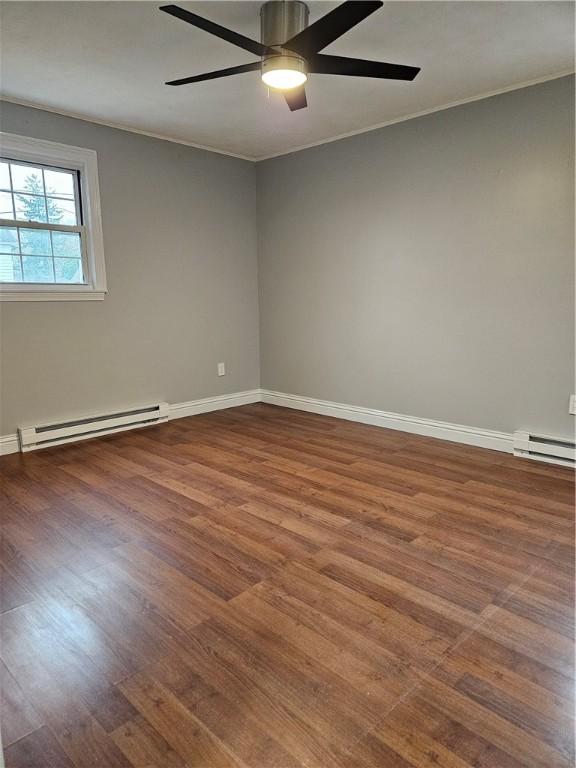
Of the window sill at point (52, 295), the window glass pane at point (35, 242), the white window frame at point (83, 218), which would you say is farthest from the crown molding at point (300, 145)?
the window sill at point (52, 295)

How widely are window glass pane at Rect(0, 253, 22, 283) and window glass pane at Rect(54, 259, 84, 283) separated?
274 mm

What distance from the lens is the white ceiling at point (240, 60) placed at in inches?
92.0

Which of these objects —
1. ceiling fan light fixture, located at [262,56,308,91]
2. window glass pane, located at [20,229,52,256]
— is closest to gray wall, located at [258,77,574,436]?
ceiling fan light fixture, located at [262,56,308,91]

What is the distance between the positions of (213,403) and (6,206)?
2.43 metres

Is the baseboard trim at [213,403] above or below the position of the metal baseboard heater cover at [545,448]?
above

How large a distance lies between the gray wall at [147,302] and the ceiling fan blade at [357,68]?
2.30m

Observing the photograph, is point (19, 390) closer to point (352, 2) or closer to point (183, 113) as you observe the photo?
point (183, 113)

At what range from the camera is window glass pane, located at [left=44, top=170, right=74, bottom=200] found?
3750 mm

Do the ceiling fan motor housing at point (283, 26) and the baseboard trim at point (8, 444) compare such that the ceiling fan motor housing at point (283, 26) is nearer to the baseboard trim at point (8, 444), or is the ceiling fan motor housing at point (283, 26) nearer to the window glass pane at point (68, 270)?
the window glass pane at point (68, 270)

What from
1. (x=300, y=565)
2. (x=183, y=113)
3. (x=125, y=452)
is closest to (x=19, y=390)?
(x=125, y=452)

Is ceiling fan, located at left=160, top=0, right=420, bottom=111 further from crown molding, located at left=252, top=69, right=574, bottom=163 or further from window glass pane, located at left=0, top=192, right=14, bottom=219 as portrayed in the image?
window glass pane, located at left=0, top=192, right=14, bottom=219

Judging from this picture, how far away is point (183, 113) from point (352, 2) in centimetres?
231

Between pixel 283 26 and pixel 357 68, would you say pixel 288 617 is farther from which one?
pixel 283 26

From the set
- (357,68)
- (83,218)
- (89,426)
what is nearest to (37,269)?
(83,218)
